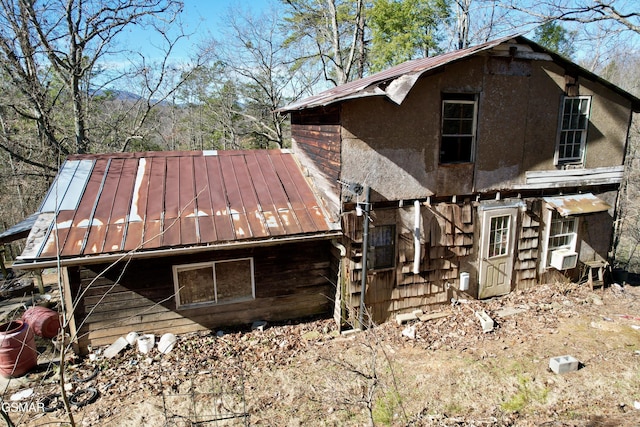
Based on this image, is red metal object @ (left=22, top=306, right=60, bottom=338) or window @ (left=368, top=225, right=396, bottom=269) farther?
window @ (left=368, top=225, right=396, bottom=269)

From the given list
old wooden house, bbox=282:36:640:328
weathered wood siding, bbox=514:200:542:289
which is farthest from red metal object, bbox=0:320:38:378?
weathered wood siding, bbox=514:200:542:289

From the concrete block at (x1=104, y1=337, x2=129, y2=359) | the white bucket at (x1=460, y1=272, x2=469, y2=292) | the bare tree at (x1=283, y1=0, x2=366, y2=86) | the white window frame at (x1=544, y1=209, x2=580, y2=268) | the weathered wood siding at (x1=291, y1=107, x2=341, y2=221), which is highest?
the bare tree at (x1=283, y1=0, x2=366, y2=86)

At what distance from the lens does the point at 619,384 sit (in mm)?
6648

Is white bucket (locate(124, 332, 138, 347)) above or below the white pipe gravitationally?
below

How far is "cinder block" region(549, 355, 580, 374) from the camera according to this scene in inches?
272

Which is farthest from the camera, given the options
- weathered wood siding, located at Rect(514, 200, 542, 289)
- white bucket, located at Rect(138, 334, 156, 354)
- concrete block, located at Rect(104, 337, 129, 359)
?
weathered wood siding, located at Rect(514, 200, 542, 289)

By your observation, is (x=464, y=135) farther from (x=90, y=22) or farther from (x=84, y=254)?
(x=90, y=22)

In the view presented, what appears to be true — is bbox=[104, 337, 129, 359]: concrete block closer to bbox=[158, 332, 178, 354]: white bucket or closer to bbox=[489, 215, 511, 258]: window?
bbox=[158, 332, 178, 354]: white bucket

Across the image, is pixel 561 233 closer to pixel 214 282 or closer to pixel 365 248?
pixel 365 248

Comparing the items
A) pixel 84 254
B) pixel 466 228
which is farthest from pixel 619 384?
pixel 84 254

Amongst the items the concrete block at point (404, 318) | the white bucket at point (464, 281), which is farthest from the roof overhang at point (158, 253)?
the white bucket at point (464, 281)

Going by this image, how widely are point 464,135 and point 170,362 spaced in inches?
317

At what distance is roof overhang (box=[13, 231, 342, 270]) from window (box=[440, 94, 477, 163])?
3.52 meters

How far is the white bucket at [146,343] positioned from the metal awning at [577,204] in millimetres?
10113
